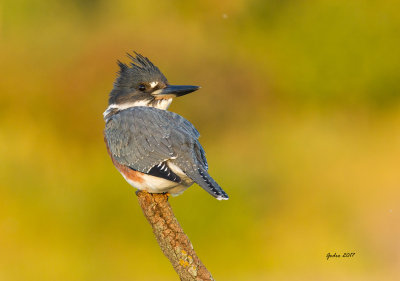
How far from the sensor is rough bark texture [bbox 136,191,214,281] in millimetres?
2092

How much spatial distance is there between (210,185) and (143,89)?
0.75 metres

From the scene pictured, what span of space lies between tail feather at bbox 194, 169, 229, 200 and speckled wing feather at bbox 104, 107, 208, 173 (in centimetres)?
4

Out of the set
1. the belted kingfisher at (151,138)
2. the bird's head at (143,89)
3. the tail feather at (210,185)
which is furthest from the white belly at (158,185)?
the bird's head at (143,89)

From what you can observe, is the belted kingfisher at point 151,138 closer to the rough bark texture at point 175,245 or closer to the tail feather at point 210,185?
the tail feather at point 210,185

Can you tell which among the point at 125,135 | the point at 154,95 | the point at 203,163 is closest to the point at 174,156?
the point at 203,163

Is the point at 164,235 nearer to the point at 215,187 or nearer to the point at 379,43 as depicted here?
the point at 215,187

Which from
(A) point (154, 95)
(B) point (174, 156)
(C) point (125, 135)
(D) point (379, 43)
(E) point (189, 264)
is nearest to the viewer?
(E) point (189, 264)

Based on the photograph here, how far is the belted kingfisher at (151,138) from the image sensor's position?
2.22 m

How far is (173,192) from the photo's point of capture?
7.57ft

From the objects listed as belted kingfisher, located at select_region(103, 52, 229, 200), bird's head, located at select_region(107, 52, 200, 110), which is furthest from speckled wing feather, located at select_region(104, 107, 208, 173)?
bird's head, located at select_region(107, 52, 200, 110)

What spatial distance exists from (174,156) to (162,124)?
0.61ft

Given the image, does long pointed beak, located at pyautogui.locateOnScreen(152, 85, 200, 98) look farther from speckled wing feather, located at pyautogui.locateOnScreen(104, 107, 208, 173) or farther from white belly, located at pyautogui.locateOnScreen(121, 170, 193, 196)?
white belly, located at pyautogui.locateOnScreen(121, 170, 193, 196)

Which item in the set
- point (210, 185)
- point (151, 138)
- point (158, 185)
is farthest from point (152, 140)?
point (210, 185)

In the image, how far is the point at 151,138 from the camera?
2.34 meters
